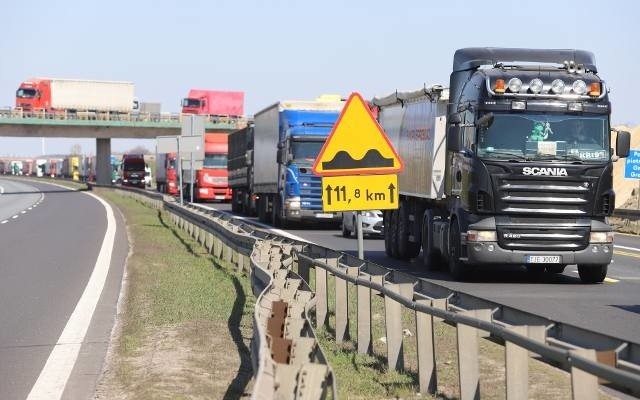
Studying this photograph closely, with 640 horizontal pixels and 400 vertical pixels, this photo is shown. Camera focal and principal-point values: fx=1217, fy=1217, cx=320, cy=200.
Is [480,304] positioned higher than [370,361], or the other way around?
[480,304]

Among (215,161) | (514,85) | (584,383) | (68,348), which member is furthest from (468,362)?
(215,161)

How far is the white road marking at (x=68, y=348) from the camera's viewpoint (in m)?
8.84

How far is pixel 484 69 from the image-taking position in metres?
18.5

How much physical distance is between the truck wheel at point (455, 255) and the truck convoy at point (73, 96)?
73862 mm

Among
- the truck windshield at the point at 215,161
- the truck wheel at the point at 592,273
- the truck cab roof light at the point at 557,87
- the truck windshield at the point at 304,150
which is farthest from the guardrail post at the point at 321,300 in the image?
the truck windshield at the point at 215,161

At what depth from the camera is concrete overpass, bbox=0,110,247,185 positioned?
8888 cm

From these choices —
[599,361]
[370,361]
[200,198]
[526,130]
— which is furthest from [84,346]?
[200,198]

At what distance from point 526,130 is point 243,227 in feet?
17.6

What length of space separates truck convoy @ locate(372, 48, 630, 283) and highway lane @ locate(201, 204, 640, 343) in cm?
42

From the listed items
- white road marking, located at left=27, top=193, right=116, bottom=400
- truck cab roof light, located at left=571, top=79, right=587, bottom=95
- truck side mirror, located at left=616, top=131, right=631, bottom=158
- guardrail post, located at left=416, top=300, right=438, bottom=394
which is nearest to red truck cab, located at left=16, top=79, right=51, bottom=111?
white road marking, located at left=27, top=193, right=116, bottom=400

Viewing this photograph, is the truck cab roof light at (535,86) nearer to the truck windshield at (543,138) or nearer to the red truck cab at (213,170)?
the truck windshield at (543,138)

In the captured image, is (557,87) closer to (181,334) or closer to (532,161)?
(532,161)

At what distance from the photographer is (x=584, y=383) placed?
5.89 meters

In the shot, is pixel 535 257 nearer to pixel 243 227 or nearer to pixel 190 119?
pixel 243 227
